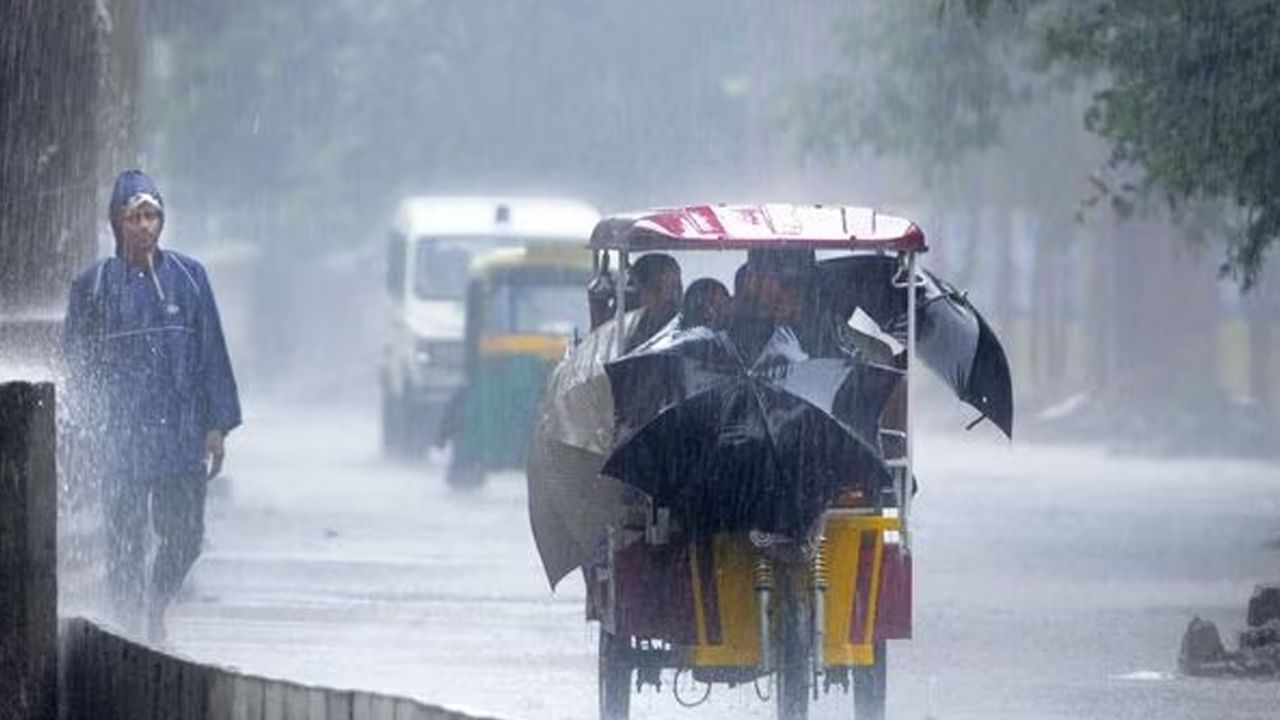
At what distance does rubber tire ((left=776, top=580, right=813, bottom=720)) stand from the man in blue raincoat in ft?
9.42

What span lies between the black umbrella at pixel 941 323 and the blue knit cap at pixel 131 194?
2.59 metres

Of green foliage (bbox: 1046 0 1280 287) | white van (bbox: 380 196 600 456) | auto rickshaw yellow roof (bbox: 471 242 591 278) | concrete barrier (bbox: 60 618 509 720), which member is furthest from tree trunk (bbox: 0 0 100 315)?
white van (bbox: 380 196 600 456)

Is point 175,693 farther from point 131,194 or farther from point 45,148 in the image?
point 45,148

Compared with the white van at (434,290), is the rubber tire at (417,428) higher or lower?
lower

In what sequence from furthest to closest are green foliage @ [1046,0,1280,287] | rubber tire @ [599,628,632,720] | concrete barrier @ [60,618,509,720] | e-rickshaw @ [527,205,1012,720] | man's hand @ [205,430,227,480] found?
green foliage @ [1046,0,1280,287], man's hand @ [205,430,227,480], rubber tire @ [599,628,632,720], e-rickshaw @ [527,205,1012,720], concrete barrier @ [60,618,509,720]

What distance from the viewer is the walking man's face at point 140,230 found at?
522 inches

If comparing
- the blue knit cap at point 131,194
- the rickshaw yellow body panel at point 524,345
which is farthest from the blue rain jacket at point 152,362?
the rickshaw yellow body panel at point 524,345

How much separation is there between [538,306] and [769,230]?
1921cm

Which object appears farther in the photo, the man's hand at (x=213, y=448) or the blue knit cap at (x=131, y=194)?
the man's hand at (x=213, y=448)

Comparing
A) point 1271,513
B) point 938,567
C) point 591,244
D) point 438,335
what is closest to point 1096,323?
point 438,335

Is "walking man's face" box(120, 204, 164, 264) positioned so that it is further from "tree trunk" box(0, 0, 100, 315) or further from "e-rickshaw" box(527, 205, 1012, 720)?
"tree trunk" box(0, 0, 100, 315)

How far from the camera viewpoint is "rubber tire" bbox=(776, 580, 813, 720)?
11188 millimetres

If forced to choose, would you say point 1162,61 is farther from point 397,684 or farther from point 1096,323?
point 1096,323

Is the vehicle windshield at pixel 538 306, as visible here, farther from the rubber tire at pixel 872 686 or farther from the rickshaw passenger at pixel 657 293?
the rubber tire at pixel 872 686
